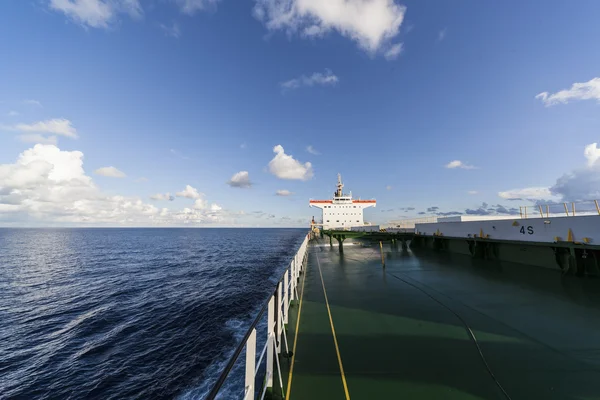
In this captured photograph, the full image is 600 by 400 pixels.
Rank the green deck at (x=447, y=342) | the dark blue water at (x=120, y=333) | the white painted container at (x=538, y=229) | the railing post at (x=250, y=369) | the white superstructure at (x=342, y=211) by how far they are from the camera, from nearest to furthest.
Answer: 1. the railing post at (x=250, y=369)
2. the green deck at (x=447, y=342)
3. the dark blue water at (x=120, y=333)
4. the white painted container at (x=538, y=229)
5. the white superstructure at (x=342, y=211)

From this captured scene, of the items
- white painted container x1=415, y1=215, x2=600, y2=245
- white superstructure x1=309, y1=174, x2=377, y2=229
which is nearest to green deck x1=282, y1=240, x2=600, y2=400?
white painted container x1=415, y1=215, x2=600, y2=245

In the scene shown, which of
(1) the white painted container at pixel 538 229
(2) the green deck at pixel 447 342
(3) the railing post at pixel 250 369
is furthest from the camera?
(1) the white painted container at pixel 538 229

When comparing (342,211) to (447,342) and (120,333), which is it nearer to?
(120,333)

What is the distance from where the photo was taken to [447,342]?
666 centimetres

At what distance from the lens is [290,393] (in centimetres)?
485

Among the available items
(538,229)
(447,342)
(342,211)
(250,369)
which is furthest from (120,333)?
(342,211)

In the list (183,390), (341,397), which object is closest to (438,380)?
(341,397)

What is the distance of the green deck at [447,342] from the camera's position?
4.91 meters

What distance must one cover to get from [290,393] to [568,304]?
37.4 feet

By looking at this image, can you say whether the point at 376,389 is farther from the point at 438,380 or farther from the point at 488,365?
the point at 488,365

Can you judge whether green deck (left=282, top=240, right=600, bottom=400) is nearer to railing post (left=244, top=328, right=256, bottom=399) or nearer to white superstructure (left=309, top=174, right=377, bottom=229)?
railing post (left=244, top=328, right=256, bottom=399)

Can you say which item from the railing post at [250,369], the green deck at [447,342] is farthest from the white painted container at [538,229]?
the railing post at [250,369]

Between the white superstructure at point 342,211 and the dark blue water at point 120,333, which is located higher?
the white superstructure at point 342,211

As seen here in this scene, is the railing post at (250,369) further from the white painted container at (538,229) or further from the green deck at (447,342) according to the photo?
the white painted container at (538,229)
